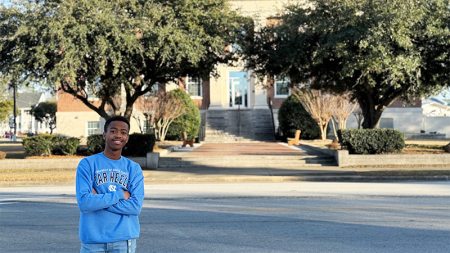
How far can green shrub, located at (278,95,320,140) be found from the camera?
3819cm

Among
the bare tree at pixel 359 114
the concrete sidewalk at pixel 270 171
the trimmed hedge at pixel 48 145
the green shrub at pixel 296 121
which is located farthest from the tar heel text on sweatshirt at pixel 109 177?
the bare tree at pixel 359 114

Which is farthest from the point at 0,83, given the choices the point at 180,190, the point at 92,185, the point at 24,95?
the point at 24,95

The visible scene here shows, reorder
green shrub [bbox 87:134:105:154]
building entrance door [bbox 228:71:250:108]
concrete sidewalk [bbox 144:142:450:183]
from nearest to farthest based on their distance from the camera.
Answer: concrete sidewalk [bbox 144:142:450:183]
green shrub [bbox 87:134:105:154]
building entrance door [bbox 228:71:250:108]

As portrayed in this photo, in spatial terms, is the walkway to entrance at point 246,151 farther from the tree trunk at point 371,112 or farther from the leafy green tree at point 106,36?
the leafy green tree at point 106,36

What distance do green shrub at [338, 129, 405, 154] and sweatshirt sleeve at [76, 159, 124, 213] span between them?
20524 millimetres

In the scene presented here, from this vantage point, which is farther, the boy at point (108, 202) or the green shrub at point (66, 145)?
the green shrub at point (66, 145)

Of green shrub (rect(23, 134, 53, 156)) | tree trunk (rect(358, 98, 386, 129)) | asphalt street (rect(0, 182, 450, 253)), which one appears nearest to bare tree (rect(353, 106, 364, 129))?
tree trunk (rect(358, 98, 386, 129))

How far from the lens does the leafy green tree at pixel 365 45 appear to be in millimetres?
21359

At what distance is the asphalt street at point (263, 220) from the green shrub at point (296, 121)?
2262 cm

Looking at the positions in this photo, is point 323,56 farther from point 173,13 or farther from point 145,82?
point 145,82

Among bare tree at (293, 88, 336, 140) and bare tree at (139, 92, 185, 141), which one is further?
bare tree at (139, 92, 185, 141)

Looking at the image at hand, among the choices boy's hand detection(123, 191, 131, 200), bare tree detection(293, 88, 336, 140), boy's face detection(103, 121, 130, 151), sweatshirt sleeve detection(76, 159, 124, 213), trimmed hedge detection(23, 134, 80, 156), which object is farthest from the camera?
bare tree detection(293, 88, 336, 140)

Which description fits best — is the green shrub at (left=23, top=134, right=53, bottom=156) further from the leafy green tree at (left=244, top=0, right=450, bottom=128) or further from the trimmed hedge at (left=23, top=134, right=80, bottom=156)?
the leafy green tree at (left=244, top=0, right=450, bottom=128)

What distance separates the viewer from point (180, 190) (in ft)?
52.2
